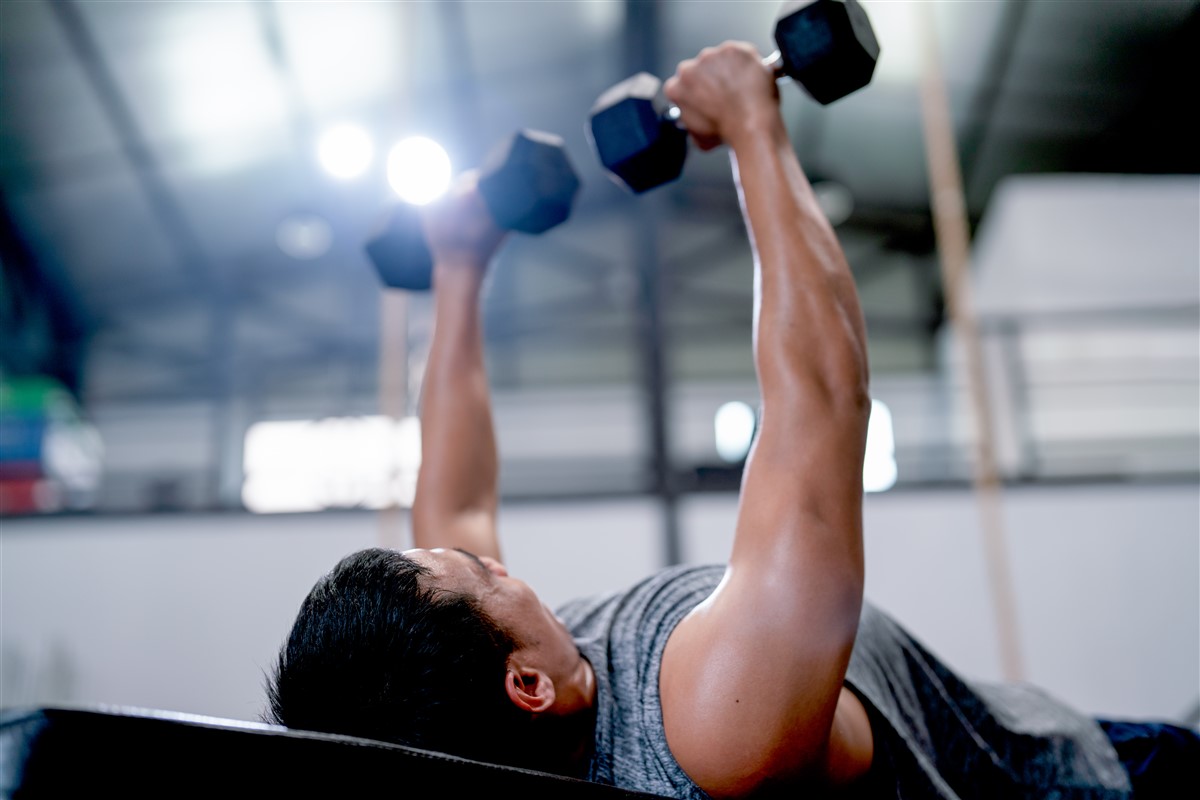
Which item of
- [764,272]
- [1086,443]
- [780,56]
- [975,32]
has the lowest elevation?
[1086,443]

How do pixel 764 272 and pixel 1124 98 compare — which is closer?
pixel 764 272

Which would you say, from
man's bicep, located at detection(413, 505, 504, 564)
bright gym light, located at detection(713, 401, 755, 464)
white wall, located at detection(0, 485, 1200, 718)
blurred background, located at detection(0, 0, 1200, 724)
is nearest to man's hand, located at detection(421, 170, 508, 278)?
man's bicep, located at detection(413, 505, 504, 564)

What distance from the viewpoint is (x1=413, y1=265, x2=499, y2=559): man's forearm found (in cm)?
97

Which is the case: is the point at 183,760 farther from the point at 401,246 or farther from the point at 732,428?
the point at 732,428

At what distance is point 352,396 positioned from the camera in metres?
6.36

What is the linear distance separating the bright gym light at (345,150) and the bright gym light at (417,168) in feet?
5.91

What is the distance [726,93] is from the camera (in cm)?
80

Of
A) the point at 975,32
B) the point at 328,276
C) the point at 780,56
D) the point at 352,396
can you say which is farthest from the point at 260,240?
the point at 780,56

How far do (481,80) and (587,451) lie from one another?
9.13 ft

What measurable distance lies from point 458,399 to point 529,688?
0.44m

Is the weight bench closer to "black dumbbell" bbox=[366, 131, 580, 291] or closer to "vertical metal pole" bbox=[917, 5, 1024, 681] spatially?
"black dumbbell" bbox=[366, 131, 580, 291]

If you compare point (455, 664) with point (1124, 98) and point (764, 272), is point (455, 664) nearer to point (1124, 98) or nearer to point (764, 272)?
point (764, 272)

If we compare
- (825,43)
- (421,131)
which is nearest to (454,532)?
(825,43)

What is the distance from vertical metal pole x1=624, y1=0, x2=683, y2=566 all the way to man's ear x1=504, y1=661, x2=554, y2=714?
5.72 ft
